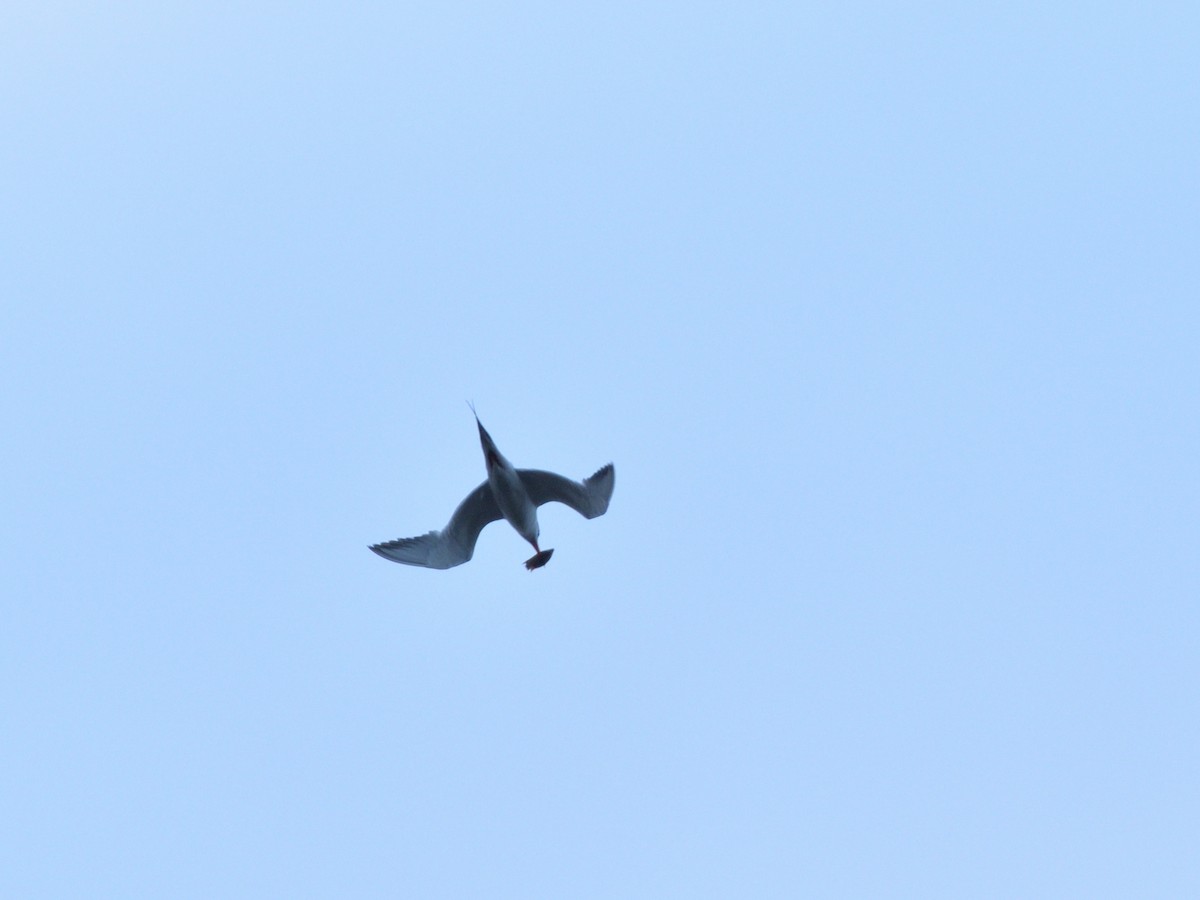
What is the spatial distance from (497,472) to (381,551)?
9.96 ft

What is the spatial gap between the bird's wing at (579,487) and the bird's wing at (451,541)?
0.83m

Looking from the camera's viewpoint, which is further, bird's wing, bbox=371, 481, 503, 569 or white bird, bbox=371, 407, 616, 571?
bird's wing, bbox=371, 481, 503, 569

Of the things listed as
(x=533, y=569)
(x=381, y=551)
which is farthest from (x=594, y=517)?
(x=381, y=551)

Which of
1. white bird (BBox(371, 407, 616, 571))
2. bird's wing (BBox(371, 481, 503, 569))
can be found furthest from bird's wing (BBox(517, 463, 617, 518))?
bird's wing (BBox(371, 481, 503, 569))

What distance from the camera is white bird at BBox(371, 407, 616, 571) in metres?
20.7

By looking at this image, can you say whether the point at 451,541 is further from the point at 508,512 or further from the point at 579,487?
the point at 579,487

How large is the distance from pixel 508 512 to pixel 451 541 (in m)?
1.51

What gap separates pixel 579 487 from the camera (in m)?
21.1

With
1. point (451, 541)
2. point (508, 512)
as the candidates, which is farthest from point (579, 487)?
point (451, 541)

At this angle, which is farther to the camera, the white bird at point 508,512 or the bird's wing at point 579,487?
the bird's wing at point 579,487

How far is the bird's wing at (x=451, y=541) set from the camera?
2103 cm

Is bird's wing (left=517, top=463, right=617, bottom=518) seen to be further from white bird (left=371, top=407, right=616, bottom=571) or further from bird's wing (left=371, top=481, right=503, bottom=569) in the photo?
bird's wing (left=371, top=481, right=503, bottom=569)

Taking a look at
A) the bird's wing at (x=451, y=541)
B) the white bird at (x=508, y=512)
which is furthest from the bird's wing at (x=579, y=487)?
the bird's wing at (x=451, y=541)

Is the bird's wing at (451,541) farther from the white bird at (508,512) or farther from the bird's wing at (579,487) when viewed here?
the bird's wing at (579,487)
